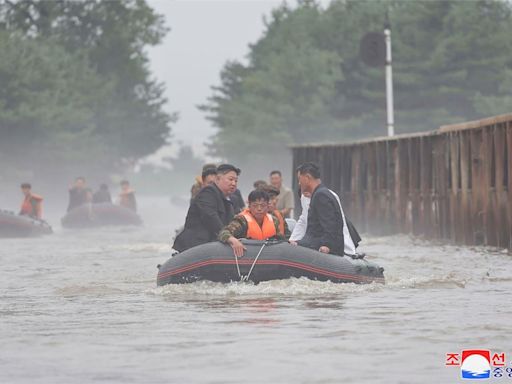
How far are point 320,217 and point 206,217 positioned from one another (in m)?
1.50

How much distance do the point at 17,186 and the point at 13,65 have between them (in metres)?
7.50

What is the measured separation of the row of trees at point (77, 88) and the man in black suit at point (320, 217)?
206ft

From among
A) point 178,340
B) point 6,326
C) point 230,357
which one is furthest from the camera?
point 6,326

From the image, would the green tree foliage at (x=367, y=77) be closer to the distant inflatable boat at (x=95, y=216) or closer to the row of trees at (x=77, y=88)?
the row of trees at (x=77, y=88)

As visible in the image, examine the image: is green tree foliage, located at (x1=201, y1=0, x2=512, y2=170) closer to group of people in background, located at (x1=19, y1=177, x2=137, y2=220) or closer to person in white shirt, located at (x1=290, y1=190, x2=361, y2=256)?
group of people in background, located at (x1=19, y1=177, x2=137, y2=220)

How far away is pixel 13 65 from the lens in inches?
3327

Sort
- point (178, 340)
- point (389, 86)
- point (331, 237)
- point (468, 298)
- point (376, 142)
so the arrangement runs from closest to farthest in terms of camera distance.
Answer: point (178, 340)
point (468, 298)
point (331, 237)
point (376, 142)
point (389, 86)

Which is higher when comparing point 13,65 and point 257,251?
point 13,65

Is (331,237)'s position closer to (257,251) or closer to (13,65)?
(257,251)

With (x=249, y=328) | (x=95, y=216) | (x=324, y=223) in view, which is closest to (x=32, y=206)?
(x=95, y=216)

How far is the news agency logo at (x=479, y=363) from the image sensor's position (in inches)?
441

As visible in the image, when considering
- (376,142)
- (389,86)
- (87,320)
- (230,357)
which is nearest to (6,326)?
(87,320)

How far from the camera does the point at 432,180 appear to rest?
37.9m

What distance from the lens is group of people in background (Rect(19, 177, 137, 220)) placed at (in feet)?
150
